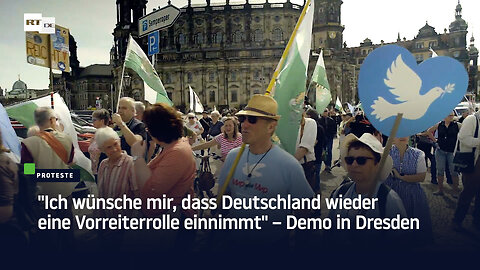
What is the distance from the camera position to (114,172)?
12.0ft

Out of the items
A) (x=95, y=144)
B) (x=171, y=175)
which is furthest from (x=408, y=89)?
(x=95, y=144)

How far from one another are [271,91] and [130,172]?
63.0 inches

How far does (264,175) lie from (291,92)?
1.20 meters

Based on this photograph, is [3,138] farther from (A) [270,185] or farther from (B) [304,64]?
(B) [304,64]

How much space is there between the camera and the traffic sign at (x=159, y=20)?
6742 mm

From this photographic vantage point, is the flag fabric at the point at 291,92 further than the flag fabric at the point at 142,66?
No

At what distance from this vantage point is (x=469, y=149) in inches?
249

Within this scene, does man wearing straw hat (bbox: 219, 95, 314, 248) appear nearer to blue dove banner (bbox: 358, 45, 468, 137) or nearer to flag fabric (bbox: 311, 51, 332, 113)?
blue dove banner (bbox: 358, 45, 468, 137)

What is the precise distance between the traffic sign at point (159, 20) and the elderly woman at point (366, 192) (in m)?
4.71

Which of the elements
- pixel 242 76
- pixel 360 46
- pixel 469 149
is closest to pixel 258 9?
pixel 242 76

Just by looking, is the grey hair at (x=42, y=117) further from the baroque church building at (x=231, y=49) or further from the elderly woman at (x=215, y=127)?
the baroque church building at (x=231, y=49)

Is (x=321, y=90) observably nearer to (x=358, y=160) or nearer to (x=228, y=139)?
(x=228, y=139)

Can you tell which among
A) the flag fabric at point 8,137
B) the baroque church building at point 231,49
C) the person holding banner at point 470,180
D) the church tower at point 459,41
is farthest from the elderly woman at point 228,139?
the church tower at point 459,41

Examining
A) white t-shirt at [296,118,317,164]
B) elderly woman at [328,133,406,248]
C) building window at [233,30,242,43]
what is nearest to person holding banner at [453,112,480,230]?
white t-shirt at [296,118,317,164]
